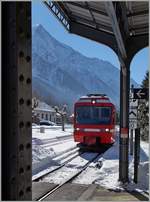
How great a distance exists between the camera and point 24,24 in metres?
3.24

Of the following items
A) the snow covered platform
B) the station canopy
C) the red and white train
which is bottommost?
the snow covered platform

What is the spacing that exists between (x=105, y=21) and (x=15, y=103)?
9.66m

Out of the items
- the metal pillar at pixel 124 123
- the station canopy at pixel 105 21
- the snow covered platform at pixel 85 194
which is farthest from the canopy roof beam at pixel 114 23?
the snow covered platform at pixel 85 194

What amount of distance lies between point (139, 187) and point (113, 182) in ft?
2.80

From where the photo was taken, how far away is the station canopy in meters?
10.7

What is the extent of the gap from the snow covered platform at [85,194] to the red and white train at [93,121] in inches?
500

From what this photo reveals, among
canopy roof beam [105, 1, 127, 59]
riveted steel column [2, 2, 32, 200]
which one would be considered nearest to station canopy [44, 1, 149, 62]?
canopy roof beam [105, 1, 127, 59]

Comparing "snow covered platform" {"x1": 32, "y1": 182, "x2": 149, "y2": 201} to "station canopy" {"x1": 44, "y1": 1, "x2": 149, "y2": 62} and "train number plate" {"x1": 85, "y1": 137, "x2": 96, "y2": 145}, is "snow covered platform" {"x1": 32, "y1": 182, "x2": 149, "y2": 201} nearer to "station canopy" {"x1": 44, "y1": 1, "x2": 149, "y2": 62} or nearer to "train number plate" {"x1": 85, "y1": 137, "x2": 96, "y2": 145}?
"station canopy" {"x1": 44, "y1": 1, "x2": 149, "y2": 62}

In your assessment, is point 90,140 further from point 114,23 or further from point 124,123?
point 114,23

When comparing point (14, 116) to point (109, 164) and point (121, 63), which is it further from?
point (109, 164)

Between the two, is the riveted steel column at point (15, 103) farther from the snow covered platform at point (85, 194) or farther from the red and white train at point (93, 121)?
the red and white train at point (93, 121)

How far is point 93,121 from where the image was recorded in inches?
974

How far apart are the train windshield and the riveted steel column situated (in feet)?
70.8

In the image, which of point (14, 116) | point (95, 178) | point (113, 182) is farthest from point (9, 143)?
point (95, 178)
